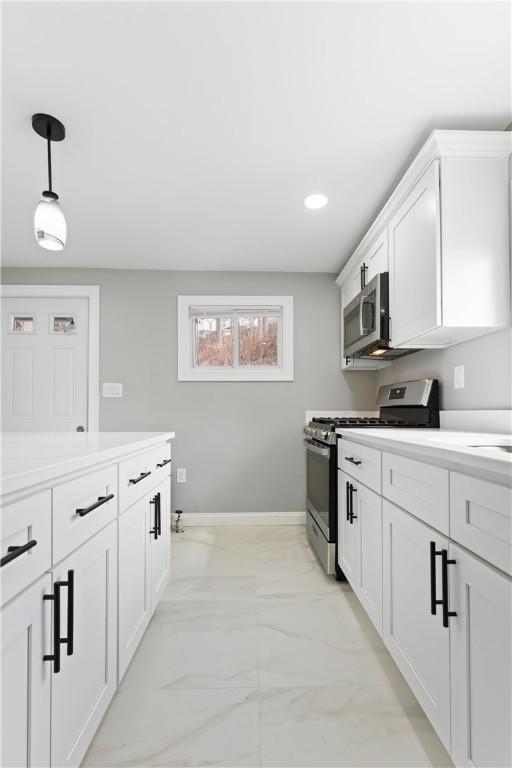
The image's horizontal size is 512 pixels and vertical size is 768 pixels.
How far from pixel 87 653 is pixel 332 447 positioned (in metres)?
1.64

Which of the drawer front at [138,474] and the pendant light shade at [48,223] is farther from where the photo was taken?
the pendant light shade at [48,223]

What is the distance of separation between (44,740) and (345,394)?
306 centimetres

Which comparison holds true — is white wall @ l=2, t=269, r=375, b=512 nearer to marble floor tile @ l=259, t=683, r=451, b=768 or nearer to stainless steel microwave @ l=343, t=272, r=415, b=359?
stainless steel microwave @ l=343, t=272, r=415, b=359

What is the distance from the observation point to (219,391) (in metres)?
3.50

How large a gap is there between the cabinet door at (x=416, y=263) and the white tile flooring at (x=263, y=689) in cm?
143

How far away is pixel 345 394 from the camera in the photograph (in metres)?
3.53

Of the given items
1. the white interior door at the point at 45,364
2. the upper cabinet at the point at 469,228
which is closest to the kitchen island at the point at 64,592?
the upper cabinet at the point at 469,228

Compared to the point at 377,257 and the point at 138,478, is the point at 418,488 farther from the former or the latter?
the point at 377,257

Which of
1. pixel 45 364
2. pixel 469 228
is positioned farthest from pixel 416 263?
pixel 45 364

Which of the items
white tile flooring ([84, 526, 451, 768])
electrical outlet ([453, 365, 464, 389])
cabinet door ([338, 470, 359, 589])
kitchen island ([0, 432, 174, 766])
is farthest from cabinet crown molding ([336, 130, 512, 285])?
white tile flooring ([84, 526, 451, 768])

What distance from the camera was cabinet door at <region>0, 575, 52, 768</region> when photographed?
68cm

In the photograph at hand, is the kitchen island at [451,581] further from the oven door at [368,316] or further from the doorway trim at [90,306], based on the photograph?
the doorway trim at [90,306]

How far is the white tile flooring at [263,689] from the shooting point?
3.78 feet

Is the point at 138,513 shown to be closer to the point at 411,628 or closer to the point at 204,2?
the point at 411,628
